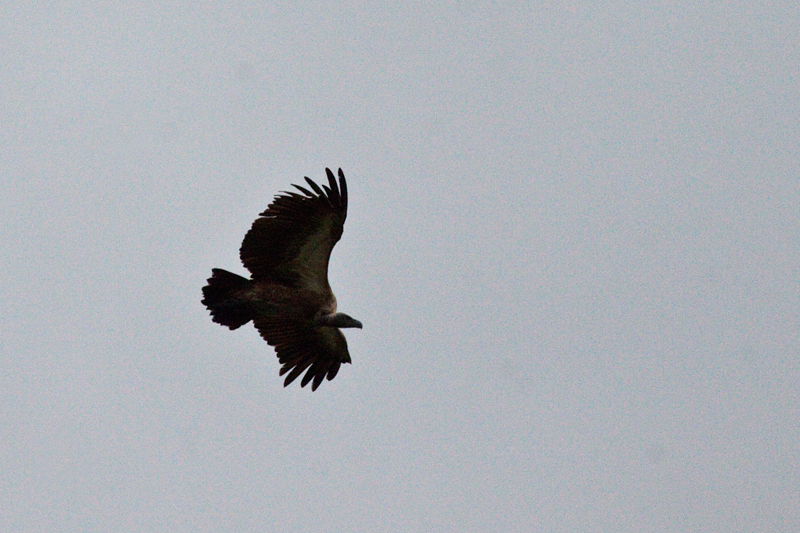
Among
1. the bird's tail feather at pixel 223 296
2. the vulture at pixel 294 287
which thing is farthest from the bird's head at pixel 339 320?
the bird's tail feather at pixel 223 296

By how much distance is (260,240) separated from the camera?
18984 millimetres

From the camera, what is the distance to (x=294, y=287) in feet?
64.8

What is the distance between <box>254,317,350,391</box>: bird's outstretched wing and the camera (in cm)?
2067

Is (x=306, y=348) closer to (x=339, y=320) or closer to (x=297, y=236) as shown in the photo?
(x=339, y=320)

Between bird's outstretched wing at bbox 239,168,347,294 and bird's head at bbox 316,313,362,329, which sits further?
bird's head at bbox 316,313,362,329

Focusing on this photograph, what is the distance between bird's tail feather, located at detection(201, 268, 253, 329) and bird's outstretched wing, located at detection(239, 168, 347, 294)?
32 cm

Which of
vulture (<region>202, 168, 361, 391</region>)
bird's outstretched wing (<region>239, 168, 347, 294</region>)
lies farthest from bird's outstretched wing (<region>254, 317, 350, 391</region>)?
bird's outstretched wing (<region>239, 168, 347, 294</region>)

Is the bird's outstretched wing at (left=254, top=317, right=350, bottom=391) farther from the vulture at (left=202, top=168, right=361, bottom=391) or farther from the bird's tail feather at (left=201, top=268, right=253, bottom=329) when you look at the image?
the bird's tail feather at (left=201, top=268, right=253, bottom=329)

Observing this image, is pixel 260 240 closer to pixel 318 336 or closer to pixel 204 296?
pixel 204 296

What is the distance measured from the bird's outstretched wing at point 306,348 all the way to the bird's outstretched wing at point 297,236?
116 centimetres

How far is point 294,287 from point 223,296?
1190mm

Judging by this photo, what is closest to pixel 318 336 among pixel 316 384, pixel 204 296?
pixel 316 384

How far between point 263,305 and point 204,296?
3.35 ft

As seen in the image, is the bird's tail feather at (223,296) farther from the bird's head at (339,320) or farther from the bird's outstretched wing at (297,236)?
the bird's head at (339,320)
